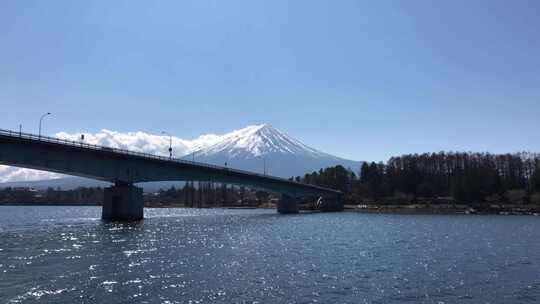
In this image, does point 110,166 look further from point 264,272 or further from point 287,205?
point 287,205

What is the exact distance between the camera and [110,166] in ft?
281

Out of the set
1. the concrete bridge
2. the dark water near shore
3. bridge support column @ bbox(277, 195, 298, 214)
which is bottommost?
the dark water near shore

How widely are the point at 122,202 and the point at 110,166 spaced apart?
7.12 m

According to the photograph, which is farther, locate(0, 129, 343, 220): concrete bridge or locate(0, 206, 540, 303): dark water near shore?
locate(0, 129, 343, 220): concrete bridge

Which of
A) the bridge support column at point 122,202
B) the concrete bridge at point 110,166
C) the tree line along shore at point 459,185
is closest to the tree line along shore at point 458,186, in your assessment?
the tree line along shore at point 459,185

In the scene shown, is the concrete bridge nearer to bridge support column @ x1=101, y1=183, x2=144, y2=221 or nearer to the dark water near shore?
bridge support column @ x1=101, y1=183, x2=144, y2=221

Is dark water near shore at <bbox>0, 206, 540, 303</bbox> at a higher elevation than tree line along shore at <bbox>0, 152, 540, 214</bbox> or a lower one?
lower

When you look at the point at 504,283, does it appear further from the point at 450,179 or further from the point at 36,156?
the point at 450,179

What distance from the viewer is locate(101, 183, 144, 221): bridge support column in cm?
8775

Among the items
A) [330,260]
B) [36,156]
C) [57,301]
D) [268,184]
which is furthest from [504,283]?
[268,184]

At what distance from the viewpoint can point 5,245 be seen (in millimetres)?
48312

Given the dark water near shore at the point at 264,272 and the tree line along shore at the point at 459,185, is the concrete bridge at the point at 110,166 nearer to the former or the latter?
the dark water near shore at the point at 264,272

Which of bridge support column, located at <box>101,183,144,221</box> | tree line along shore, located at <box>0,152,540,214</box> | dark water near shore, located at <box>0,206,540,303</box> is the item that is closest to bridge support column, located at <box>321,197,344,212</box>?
tree line along shore, located at <box>0,152,540,214</box>

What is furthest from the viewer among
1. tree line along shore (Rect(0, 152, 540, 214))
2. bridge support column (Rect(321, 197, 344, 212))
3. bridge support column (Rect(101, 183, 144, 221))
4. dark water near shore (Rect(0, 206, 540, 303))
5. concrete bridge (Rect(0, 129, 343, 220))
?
bridge support column (Rect(321, 197, 344, 212))
